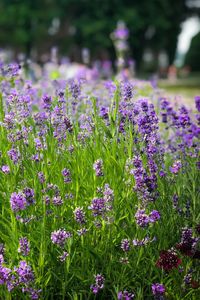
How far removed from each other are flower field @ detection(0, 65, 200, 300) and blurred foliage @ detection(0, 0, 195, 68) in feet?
112

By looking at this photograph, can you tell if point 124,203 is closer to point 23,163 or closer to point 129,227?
point 129,227

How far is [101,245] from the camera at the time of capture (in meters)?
3.62

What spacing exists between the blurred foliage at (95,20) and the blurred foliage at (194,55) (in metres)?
2.03

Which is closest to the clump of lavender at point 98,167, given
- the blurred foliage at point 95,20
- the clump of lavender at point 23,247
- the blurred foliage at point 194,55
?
the clump of lavender at point 23,247

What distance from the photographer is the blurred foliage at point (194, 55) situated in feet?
146

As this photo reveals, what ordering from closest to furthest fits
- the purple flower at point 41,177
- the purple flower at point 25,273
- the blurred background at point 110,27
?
the purple flower at point 25,273 → the purple flower at point 41,177 → the blurred background at point 110,27

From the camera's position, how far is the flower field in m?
3.38

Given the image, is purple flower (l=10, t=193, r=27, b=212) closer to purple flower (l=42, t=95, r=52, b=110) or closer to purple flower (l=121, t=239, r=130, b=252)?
purple flower (l=121, t=239, r=130, b=252)

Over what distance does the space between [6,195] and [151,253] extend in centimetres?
99

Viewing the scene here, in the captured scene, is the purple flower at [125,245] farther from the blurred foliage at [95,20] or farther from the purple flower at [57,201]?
the blurred foliage at [95,20]

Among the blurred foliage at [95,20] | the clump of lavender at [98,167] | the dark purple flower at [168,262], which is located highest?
the blurred foliage at [95,20]

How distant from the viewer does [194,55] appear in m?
46.6

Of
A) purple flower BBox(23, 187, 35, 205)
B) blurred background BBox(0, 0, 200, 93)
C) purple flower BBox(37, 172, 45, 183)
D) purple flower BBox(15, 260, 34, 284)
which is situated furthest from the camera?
blurred background BBox(0, 0, 200, 93)

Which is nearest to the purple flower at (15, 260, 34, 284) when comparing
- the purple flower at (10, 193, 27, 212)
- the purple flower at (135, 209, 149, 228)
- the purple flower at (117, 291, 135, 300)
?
the purple flower at (10, 193, 27, 212)
